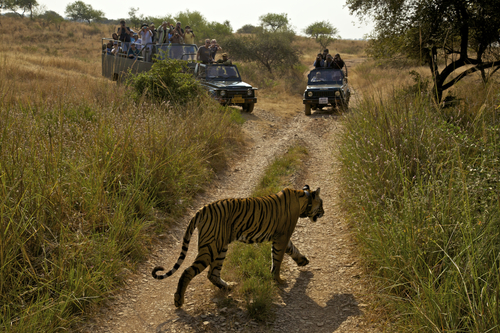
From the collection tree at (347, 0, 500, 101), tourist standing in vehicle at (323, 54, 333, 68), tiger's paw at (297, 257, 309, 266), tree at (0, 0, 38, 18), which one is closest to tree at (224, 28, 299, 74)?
A: tourist standing in vehicle at (323, 54, 333, 68)

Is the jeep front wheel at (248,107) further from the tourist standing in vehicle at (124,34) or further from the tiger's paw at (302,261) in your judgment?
the tiger's paw at (302,261)

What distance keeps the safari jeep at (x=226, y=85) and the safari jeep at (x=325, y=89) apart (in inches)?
86.2

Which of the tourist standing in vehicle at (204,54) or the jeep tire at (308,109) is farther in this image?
the jeep tire at (308,109)

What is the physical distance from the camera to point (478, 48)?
10398 mm

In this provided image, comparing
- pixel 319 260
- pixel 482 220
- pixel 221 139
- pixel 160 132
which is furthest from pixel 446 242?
pixel 221 139

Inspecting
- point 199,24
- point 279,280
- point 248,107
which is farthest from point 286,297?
point 199,24

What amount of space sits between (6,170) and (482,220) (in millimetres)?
4296

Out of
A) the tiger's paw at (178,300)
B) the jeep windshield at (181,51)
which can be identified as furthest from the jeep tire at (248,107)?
the tiger's paw at (178,300)

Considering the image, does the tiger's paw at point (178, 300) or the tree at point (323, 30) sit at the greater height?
the tree at point (323, 30)

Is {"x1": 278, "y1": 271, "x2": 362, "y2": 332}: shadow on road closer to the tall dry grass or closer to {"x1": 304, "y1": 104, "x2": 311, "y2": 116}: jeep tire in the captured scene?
the tall dry grass

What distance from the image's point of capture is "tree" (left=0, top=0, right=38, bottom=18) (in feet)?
180

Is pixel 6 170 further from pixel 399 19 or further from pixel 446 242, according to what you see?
pixel 399 19

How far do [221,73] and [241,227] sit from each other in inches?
437

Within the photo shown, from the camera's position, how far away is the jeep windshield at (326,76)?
1543 cm
